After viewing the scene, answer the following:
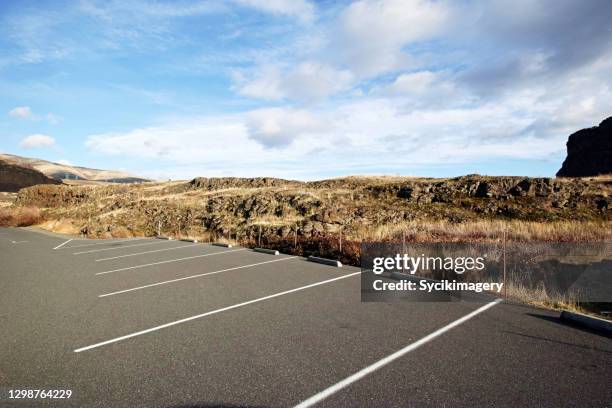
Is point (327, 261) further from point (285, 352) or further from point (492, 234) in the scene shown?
point (492, 234)

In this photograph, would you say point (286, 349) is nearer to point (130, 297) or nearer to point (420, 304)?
point (420, 304)

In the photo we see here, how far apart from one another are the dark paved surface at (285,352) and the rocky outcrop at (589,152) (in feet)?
215

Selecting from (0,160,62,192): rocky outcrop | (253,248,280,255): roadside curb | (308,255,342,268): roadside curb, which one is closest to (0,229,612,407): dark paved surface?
(308,255,342,268): roadside curb

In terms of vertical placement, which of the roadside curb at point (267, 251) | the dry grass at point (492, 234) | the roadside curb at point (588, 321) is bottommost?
the roadside curb at point (267, 251)

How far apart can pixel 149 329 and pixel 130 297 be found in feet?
9.48

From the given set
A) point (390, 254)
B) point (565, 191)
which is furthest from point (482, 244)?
point (565, 191)

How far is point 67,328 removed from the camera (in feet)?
21.7

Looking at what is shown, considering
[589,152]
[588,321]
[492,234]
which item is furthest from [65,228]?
[589,152]

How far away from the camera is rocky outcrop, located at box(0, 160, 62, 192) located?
435 feet

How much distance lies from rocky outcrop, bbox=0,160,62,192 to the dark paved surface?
158074mm

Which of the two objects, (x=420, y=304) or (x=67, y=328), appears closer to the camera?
(x=67, y=328)

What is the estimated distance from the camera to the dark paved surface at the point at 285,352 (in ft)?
13.5

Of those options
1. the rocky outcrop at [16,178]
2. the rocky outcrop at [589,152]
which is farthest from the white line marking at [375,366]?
the rocky outcrop at [16,178]

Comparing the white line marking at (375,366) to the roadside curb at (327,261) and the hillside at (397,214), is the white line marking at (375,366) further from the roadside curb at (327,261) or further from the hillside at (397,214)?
the hillside at (397,214)
